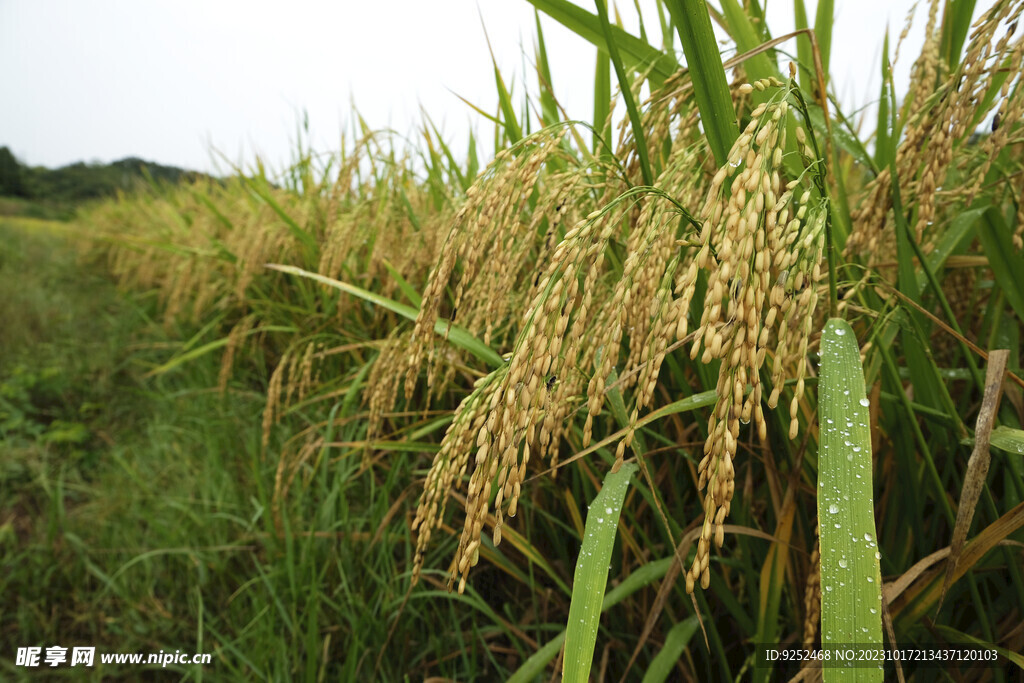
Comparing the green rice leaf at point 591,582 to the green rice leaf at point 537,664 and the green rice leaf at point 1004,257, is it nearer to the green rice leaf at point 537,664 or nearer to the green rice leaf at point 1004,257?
the green rice leaf at point 537,664

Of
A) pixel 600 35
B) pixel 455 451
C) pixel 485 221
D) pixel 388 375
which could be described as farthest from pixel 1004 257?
pixel 388 375

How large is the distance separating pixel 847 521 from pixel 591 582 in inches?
12.0

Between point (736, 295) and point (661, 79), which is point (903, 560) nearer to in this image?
point (736, 295)

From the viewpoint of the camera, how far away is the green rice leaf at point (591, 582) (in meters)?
0.66

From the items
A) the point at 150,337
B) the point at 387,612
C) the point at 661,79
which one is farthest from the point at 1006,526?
the point at 150,337

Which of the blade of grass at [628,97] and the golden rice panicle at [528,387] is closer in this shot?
the golden rice panicle at [528,387]

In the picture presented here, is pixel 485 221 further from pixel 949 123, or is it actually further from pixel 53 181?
pixel 53 181

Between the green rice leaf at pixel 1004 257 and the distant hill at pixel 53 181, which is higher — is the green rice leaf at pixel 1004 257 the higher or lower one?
the lower one

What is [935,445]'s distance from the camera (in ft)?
3.61

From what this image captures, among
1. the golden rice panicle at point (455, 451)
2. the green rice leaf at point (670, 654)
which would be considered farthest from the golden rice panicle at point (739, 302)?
the green rice leaf at point (670, 654)

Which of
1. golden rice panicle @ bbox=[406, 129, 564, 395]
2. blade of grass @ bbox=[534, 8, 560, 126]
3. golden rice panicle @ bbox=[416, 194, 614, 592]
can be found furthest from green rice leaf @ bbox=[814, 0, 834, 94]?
golden rice panicle @ bbox=[416, 194, 614, 592]

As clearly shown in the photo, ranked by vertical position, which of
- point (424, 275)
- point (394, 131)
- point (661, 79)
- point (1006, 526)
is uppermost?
point (394, 131)

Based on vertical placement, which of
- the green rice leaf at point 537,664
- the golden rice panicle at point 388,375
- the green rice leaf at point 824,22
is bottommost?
the green rice leaf at point 537,664

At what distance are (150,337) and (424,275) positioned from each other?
3181 mm
